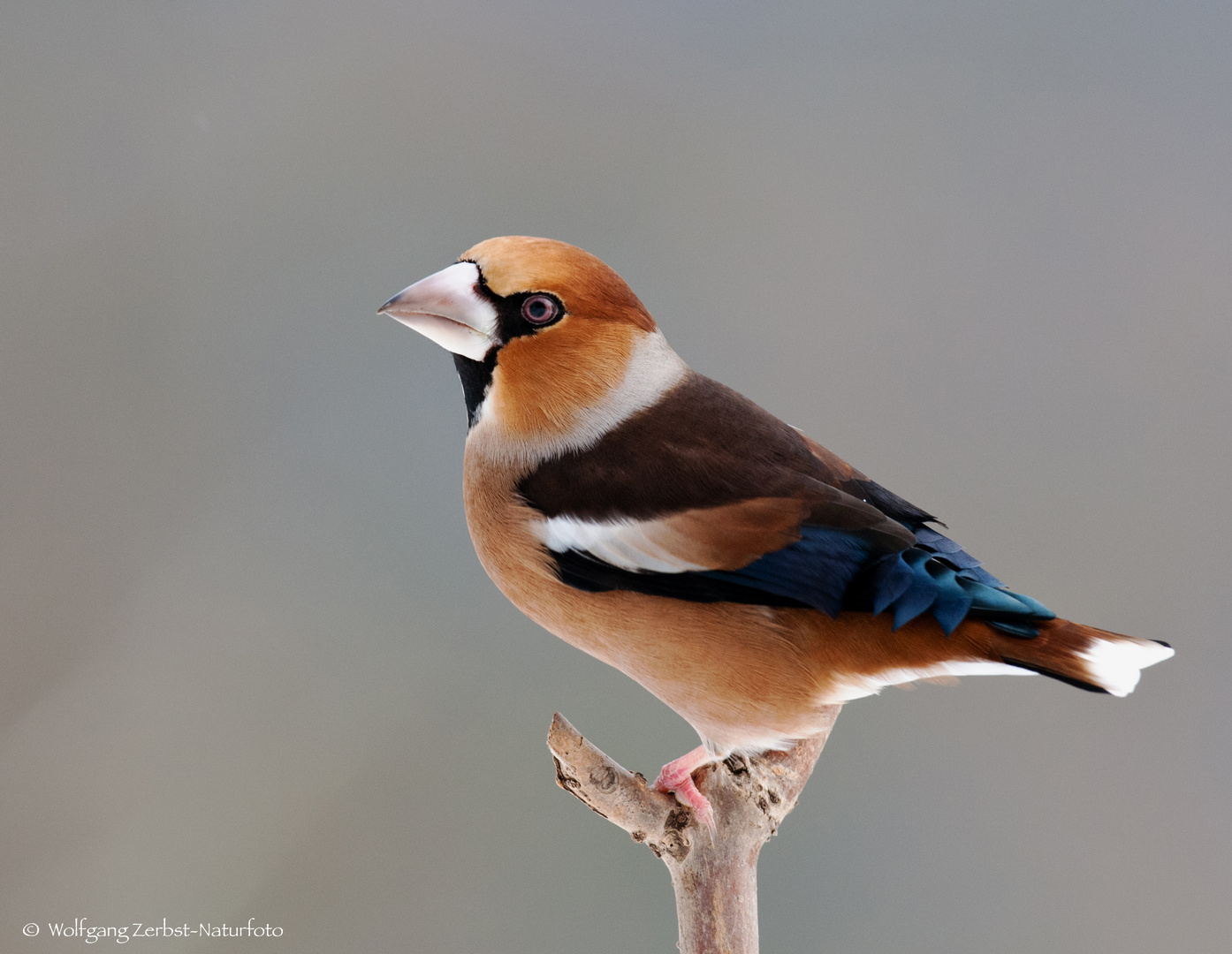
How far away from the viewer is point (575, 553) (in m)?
1.50

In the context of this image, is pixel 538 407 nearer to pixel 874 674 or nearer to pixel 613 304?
pixel 613 304

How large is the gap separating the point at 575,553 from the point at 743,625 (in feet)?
0.89

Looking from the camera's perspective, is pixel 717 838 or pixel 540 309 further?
pixel 717 838

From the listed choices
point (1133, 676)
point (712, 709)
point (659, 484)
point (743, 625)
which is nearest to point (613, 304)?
point (659, 484)

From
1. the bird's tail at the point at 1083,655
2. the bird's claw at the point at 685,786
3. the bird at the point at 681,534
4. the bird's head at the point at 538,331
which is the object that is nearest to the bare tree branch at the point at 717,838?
the bird's claw at the point at 685,786

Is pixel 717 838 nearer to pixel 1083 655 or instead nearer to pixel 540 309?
pixel 1083 655

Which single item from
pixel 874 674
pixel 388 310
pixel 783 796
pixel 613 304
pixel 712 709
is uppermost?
pixel 613 304

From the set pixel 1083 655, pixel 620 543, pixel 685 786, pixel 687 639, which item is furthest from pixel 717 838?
pixel 1083 655

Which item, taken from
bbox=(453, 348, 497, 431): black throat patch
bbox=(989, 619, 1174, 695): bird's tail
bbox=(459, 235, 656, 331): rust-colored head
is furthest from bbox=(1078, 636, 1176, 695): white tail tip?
bbox=(453, 348, 497, 431): black throat patch

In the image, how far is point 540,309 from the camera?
1.54 metres

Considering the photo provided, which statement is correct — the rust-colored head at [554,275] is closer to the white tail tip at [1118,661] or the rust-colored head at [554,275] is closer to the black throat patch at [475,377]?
the black throat patch at [475,377]

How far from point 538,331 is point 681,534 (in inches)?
15.2

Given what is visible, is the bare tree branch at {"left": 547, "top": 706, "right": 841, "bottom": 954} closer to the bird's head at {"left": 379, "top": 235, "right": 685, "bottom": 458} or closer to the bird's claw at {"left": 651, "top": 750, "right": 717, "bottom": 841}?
the bird's claw at {"left": 651, "top": 750, "right": 717, "bottom": 841}

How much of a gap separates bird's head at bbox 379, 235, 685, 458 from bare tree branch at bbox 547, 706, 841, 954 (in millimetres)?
613
